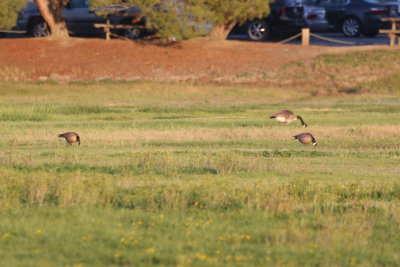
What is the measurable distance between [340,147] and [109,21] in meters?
20.7

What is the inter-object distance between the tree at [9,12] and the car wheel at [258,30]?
10737mm

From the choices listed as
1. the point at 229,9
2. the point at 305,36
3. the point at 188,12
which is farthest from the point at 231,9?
the point at 305,36

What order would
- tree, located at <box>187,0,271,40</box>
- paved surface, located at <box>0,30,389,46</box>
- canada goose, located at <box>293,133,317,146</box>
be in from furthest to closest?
paved surface, located at <box>0,30,389,46</box>
tree, located at <box>187,0,271,40</box>
canada goose, located at <box>293,133,317,146</box>

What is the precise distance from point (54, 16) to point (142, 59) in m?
4.79

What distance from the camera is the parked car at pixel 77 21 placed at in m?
37.9

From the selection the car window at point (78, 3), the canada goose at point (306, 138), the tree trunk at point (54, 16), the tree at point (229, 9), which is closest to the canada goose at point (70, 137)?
the canada goose at point (306, 138)

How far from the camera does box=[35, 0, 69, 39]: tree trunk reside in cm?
3638

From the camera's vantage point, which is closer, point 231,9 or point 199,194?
point 199,194

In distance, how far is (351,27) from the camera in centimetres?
3984

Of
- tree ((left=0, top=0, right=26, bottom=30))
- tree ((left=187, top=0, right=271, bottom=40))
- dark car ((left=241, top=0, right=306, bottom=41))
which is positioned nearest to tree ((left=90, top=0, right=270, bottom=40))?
tree ((left=187, top=0, right=271, bottom=40))

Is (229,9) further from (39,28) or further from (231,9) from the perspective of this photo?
(39,28)

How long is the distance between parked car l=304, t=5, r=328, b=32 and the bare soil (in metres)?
2.43

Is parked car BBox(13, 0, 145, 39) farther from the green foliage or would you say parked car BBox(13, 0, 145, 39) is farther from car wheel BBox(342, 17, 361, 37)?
car wheel BBox(342, 17, 361, 37)

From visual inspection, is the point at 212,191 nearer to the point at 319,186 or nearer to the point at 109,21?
the point at 319,186
